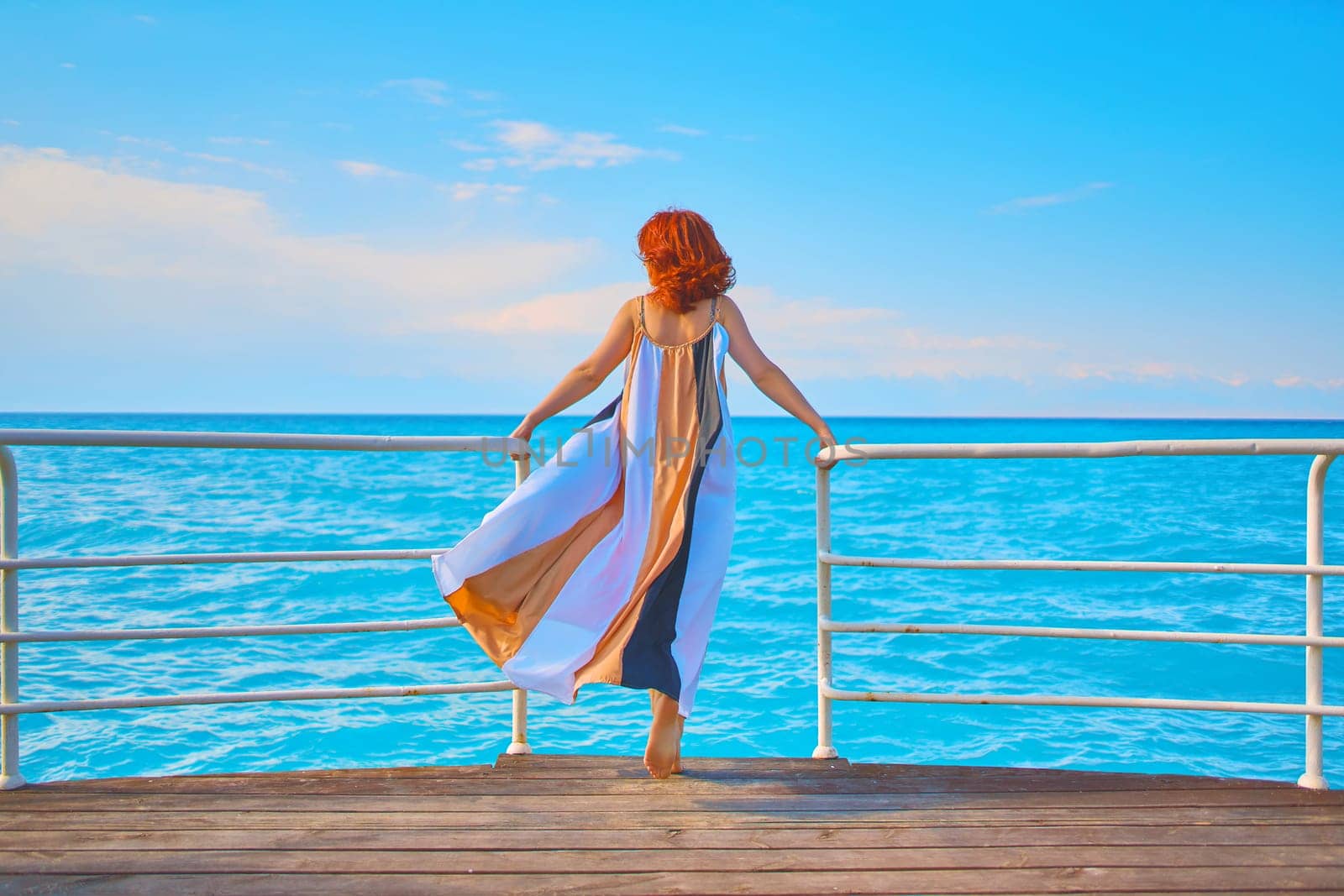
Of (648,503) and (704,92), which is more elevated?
(704,92)

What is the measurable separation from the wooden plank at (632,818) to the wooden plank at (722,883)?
0.28 meters

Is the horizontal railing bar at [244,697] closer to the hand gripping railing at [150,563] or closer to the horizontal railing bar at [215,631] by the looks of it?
the hand gripping railing at [150,563]

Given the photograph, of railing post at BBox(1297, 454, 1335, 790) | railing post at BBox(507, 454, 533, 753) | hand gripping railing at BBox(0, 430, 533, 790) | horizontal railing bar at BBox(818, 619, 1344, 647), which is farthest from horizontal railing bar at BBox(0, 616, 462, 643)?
railing post at BBox(1297, 454, 1335, 790)

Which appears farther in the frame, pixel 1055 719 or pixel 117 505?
pixel 117 505

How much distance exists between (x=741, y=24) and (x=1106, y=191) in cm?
1535

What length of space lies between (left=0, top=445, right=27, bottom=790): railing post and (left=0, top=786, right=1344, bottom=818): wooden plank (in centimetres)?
12

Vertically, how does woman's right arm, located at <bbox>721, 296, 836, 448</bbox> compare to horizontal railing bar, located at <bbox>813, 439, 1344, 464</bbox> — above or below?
above

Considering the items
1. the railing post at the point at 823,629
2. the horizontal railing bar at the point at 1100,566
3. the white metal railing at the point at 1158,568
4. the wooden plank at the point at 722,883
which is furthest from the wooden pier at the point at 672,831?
the horizontal railing bar at the point at 1100,566

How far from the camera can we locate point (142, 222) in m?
27.8

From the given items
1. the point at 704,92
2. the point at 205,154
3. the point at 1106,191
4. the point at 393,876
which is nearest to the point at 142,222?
the point at 205,154

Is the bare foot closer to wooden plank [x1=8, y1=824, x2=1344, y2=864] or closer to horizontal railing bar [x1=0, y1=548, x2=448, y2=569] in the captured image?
wooden plank [x1=8, y1=824, x2=1344, y2=864]

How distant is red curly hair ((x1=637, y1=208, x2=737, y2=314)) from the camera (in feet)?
8.43

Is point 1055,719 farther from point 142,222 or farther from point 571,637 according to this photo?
point 142,222

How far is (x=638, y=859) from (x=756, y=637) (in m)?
8.52
